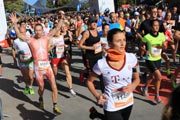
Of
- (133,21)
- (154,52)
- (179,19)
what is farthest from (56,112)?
(133,21)

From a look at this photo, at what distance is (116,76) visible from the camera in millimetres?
4113

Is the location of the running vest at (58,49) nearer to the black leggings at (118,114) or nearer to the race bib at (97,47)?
the race bib at (97,47)

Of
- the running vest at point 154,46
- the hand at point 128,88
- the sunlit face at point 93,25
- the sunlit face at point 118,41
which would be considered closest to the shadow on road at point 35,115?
the sunlit face at point 93,25

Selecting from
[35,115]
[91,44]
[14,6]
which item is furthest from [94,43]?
[14,6]

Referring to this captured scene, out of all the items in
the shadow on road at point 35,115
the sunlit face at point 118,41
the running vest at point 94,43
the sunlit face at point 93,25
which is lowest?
the shadow on road at point 35,115

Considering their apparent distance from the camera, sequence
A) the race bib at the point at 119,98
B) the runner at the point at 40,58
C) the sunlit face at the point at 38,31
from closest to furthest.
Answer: the race bib at the point at 119,98 < the runner at the point at 40,58 < the sunlit face at the point at 38,31

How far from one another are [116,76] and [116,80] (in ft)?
0.17

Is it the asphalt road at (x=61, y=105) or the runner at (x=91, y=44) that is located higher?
the runner at (x=91, y=44)

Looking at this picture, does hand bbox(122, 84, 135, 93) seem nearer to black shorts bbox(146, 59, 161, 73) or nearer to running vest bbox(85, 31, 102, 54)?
black shorts bbox(146, 59, 161, 73)

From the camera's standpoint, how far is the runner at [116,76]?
410 cm

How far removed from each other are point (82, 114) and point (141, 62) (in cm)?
517

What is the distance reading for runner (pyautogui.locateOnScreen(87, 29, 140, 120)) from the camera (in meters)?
4.10

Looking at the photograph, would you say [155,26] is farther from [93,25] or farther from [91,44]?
[91,44]

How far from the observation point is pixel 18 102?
7863mm
